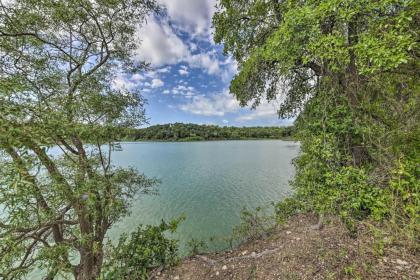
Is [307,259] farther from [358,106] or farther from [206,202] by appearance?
[206,202]

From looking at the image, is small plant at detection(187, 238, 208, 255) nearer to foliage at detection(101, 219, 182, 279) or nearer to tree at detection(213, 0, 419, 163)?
foliage at detection(101, 219, 182, 279)

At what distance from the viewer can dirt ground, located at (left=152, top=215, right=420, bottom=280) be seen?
9.40 ft

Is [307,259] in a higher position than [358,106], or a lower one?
lower

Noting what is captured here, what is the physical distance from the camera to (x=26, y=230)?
11.0 ft

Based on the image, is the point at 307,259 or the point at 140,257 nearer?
the point at 307,259

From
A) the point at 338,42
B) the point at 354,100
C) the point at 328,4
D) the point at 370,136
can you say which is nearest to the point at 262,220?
the point at 370,136

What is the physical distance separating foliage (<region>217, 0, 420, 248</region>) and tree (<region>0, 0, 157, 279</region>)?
3822mm

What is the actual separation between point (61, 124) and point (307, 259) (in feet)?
15.8

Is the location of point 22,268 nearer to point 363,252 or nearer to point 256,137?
point 363,252

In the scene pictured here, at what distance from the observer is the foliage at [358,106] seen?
2666mm

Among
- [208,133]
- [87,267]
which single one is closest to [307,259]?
[87,267]

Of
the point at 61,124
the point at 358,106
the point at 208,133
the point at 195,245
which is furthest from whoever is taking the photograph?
the point at 208,133

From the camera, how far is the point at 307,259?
11.6ft

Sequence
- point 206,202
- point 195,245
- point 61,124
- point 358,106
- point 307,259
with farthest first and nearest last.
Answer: point 206,202, point 195,245, point 358,106, point 307,259, point 61,124
